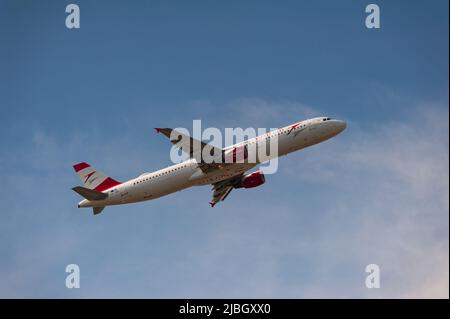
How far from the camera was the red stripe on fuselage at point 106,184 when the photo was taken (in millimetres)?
85438

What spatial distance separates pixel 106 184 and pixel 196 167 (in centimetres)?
1412

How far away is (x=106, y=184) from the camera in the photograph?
8606cm

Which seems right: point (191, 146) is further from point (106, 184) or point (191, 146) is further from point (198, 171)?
point (106, 184)

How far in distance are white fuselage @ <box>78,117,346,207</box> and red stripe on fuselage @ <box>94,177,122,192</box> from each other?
73.2 inches

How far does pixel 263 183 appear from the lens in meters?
90.8

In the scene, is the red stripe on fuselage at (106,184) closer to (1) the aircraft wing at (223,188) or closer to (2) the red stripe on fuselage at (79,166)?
(2) the red stripe on fuselage at (79,166)

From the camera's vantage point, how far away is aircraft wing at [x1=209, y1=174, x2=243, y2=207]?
92.1 metres

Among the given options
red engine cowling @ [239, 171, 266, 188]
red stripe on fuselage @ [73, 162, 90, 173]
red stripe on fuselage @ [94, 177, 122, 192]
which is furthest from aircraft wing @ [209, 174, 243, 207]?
red stripe on fuselage @ [73, 162, 90, 173]

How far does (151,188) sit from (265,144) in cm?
1641

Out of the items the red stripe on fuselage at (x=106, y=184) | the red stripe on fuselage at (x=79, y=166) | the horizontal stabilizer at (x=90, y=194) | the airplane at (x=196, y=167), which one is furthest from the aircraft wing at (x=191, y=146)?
the red stripe on fuselage at (x=79, y=166)

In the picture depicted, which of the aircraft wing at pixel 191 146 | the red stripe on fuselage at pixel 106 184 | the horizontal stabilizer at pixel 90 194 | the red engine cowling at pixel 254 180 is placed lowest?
the horizontal stabilizer at pixel 90 194

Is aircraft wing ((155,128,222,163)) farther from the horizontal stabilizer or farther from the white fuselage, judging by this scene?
the horizontal stabilizer
